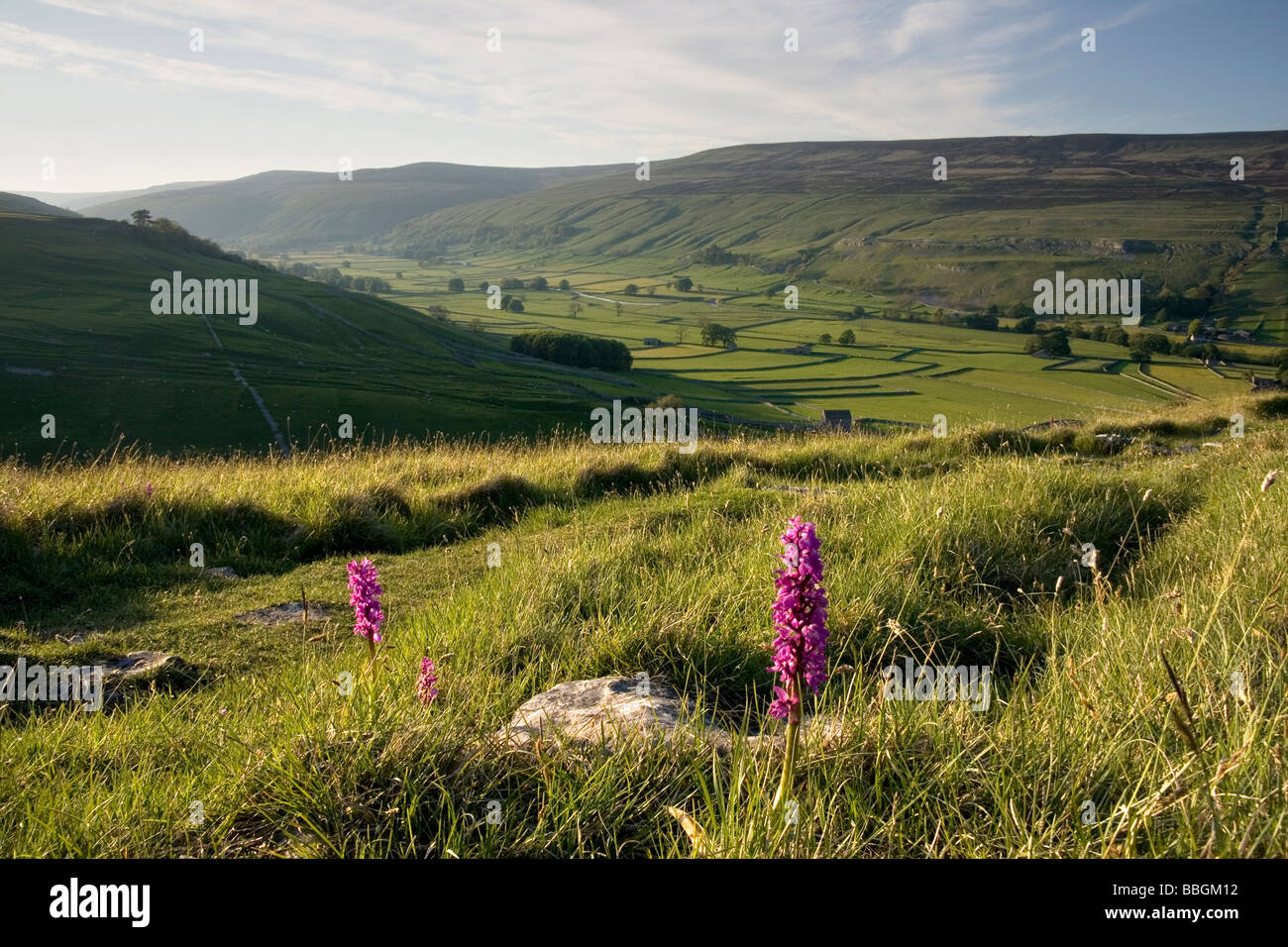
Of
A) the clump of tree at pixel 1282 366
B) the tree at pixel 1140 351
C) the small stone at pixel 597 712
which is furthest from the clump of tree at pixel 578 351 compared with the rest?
the small stone at pixel 597 712

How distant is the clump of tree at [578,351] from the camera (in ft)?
377

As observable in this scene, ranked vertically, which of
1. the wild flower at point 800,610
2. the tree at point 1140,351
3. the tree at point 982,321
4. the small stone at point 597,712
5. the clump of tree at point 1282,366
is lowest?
the small stone at point 597,712

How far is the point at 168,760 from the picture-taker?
4355 mm

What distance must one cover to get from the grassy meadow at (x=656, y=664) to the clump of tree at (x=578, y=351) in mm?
103310

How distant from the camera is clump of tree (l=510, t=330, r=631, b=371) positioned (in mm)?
114875

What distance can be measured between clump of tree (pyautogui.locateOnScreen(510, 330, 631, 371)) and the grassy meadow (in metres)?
103

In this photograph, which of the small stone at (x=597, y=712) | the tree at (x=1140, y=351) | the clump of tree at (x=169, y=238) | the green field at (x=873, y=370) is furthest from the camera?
the clump of tree at (x=169, y=238)

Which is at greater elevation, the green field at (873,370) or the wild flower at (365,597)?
the green field at (873,370)

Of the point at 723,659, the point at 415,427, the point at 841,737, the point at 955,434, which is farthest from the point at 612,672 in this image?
the point at 415,427

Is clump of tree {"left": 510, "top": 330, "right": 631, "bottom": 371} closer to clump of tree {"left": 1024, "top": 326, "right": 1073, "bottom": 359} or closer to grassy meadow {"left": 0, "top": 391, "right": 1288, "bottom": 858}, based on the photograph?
clump of tree {"left": 1024, "top": 326, "right": 1073, "bottom": 359}

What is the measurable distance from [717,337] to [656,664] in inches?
5075

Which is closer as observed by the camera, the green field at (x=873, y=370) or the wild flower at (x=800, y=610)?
the wild flower at (x=800, y=610)

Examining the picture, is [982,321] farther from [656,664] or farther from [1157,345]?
[656,664]

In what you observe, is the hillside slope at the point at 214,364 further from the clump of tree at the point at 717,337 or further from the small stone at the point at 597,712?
the clump of tree at the point at 717,337
